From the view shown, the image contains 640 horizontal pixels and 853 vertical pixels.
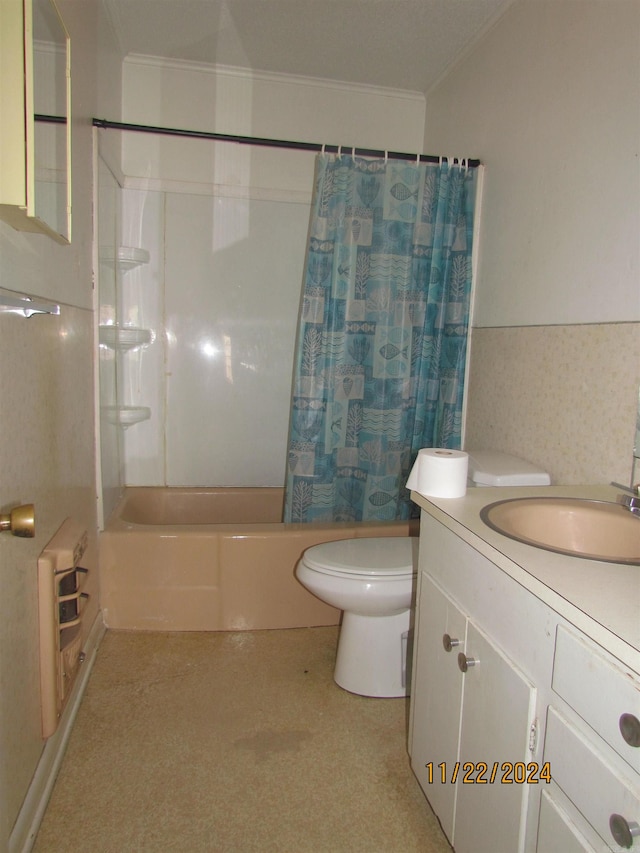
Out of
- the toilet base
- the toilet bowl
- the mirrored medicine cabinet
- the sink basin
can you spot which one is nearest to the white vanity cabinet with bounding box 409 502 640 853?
the sink basin

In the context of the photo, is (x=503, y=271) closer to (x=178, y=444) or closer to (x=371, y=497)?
(x=371, y=497)

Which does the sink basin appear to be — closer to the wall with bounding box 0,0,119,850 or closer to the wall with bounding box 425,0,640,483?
the wall with bounding box 425,0,640,483

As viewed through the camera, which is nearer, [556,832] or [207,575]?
[556,832]

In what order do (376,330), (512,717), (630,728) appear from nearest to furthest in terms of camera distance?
1. (630,728)
2. (512,717)
3. (376,330)

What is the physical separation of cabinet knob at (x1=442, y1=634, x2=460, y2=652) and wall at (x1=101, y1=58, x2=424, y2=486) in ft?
6.19

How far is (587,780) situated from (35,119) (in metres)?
1.60

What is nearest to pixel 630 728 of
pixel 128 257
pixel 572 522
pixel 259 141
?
pixel 572 522

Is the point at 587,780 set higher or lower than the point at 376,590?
higher

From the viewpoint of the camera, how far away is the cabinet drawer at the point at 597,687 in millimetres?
724

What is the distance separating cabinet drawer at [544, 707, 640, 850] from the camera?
2.38 feet

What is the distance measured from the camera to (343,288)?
2287mm

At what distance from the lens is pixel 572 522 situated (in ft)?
4.33
